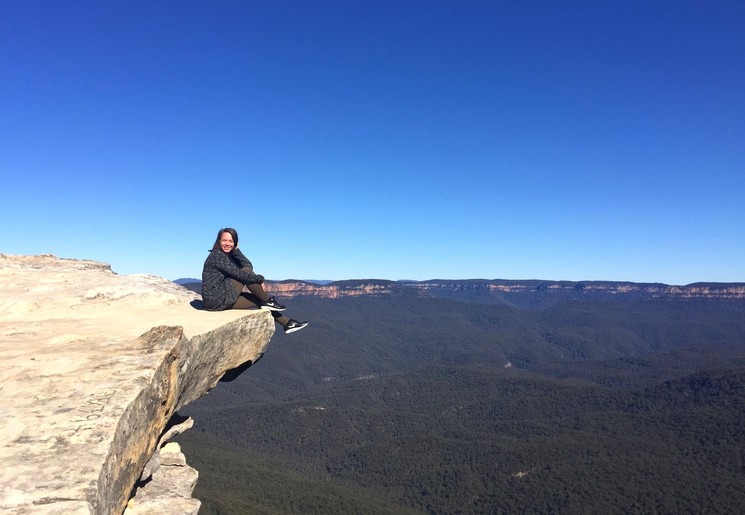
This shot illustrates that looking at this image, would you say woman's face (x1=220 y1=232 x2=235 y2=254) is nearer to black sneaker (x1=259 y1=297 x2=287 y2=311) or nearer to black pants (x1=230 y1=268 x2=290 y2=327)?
black pants (x1=230 y1=268 x2=290 y2=327)

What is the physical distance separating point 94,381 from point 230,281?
23.0ft

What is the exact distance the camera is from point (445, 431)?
144500 millimetres

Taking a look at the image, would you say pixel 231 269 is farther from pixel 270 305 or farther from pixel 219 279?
pixel 270 305

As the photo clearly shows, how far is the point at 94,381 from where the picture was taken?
A: 7.00 metres

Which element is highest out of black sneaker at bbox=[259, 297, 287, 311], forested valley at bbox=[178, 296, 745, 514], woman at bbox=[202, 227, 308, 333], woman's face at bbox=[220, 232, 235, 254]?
woman's face at bbox=[220, 232, 235, 254]

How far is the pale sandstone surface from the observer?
529cm

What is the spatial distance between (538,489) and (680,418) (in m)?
55.7

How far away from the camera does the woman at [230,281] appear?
44.2 feet

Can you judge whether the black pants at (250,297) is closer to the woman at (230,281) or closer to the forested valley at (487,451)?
the woman at (230,281)

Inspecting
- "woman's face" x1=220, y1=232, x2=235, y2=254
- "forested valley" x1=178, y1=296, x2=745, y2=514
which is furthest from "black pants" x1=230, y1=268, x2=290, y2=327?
"forested valley" x1=178, y1=296, x2=745, y2=514

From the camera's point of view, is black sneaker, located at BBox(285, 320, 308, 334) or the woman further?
black sneaker, located at BBox(285, 320, 308, 334)

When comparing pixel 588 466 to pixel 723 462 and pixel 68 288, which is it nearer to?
pixel 723 462

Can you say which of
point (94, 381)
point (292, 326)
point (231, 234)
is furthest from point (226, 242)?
point (94, 381)

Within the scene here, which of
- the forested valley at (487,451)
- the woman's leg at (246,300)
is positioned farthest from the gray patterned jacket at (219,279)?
the forested valley at (487,451)
